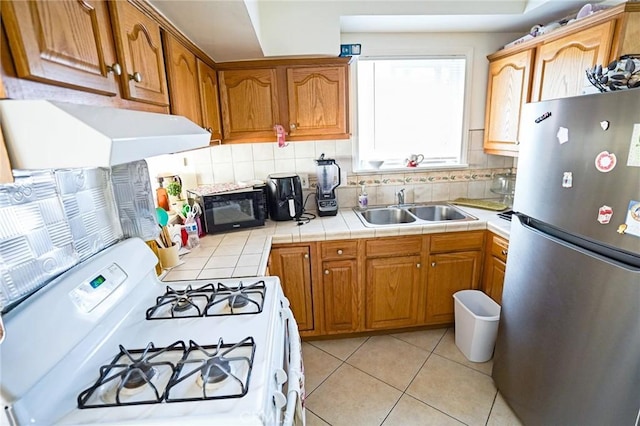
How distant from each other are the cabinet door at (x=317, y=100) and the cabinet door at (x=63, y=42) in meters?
1.34

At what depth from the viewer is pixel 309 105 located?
217cm

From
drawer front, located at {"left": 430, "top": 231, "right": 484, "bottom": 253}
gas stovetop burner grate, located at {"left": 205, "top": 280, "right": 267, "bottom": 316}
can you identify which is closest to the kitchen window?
drawer front, located at {"left": 430, "top": 231, "right": 484, "bottom": 253}

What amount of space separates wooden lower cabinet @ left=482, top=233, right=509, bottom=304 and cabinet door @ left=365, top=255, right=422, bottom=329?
47 centimetres

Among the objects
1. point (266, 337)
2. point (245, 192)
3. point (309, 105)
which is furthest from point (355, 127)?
point (266, 337)

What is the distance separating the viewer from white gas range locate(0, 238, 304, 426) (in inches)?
27.9

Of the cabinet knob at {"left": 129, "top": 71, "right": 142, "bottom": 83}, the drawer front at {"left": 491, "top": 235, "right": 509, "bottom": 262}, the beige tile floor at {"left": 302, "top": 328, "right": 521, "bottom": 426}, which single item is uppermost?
the cabinet knob at {"left": 129, "top": 71, "right": 142, "bottom": 83}

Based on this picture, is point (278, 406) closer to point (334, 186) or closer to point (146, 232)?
point (146, 232)

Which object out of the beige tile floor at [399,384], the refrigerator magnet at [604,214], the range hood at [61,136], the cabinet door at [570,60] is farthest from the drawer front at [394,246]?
the range hood at [61,136]

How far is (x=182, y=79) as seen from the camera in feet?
4.88

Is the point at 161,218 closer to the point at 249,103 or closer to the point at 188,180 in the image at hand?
the point at 188,180

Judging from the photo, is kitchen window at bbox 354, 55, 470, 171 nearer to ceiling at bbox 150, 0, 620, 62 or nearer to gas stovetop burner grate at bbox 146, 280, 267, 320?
ceiling at bbox 150, 0, 620, 62

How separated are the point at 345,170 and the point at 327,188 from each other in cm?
29

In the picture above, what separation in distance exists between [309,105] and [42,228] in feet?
5.46

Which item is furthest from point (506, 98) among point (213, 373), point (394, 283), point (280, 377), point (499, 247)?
point (213, 373)
